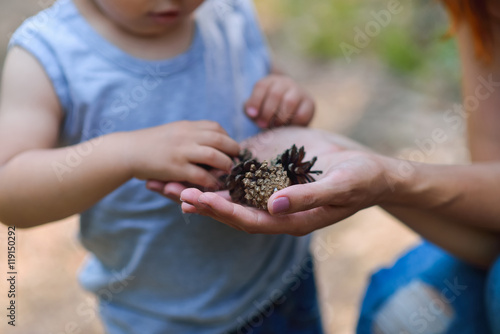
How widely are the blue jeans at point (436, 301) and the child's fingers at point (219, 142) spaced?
0.75 meters

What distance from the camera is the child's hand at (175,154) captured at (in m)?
1.14

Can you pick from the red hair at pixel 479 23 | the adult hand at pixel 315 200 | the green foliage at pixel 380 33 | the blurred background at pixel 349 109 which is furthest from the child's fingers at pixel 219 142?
the green foliage at pixel 380 33

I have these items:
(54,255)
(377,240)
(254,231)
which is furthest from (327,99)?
(254,231)

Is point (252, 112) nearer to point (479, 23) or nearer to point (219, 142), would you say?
point (219, 142)

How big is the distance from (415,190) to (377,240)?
5.26 ft

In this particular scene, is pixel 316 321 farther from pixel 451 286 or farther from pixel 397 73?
pixel 397 73

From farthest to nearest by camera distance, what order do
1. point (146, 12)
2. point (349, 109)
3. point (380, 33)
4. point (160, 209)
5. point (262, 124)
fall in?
point (380, 33) < point (349, 109) < point (262, 124) < point (160, 209) < point (146, 12)

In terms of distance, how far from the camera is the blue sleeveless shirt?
4.21ft

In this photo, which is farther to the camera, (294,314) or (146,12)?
(294,314)

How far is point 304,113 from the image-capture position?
4.80 ft

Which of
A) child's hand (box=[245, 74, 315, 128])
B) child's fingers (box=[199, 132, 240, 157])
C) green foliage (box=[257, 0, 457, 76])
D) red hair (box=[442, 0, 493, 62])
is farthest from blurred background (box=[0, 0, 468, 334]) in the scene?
child's fingers (box=[199, 132, 240, 157])

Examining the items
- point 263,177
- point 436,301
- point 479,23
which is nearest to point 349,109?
point 479,23

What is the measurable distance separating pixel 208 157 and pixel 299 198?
0.25 metres

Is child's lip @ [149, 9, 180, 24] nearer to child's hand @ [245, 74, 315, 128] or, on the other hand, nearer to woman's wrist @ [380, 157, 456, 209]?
child's hand @ [245, 74, 315, 128]
